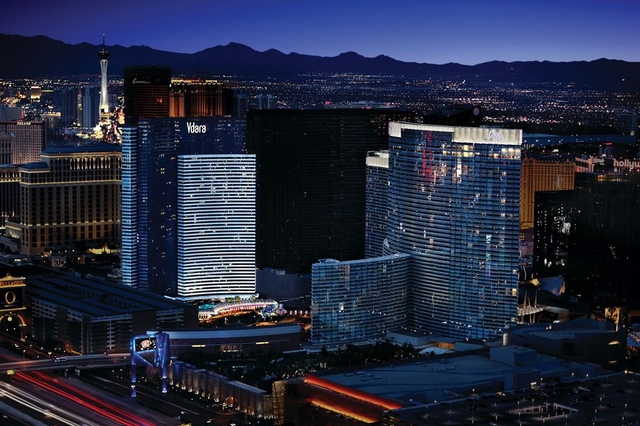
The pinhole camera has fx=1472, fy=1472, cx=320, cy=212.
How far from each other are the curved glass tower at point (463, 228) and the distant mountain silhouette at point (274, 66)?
46.8 feet

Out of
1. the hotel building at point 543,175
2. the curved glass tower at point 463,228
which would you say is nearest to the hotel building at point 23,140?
the hotel building at point 543,175

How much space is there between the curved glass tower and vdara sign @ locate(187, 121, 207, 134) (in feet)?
41.5

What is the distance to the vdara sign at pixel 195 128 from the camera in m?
75.6

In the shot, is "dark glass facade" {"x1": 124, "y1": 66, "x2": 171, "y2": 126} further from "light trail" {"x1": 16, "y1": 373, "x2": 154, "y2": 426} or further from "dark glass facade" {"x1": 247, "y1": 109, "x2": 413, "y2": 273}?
"light trail" {"x1": 16, "y1": 373, "x2": 154, "y2": 426}

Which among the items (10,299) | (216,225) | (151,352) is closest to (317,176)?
(216,225)

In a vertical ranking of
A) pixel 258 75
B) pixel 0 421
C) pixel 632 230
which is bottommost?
pixel 0 421

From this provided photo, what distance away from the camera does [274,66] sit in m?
93.6

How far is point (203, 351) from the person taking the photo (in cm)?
6166

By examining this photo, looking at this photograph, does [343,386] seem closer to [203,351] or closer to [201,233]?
[203,351]

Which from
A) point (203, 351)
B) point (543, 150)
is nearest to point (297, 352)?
point (203, 351)

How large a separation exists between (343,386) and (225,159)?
27366 millimetres

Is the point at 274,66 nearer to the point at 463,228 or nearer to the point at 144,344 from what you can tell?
the point at 463,228

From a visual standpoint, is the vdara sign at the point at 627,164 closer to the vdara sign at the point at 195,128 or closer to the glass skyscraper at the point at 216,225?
the glass skyscraper at the point at 216,225

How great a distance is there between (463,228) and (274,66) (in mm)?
31533
